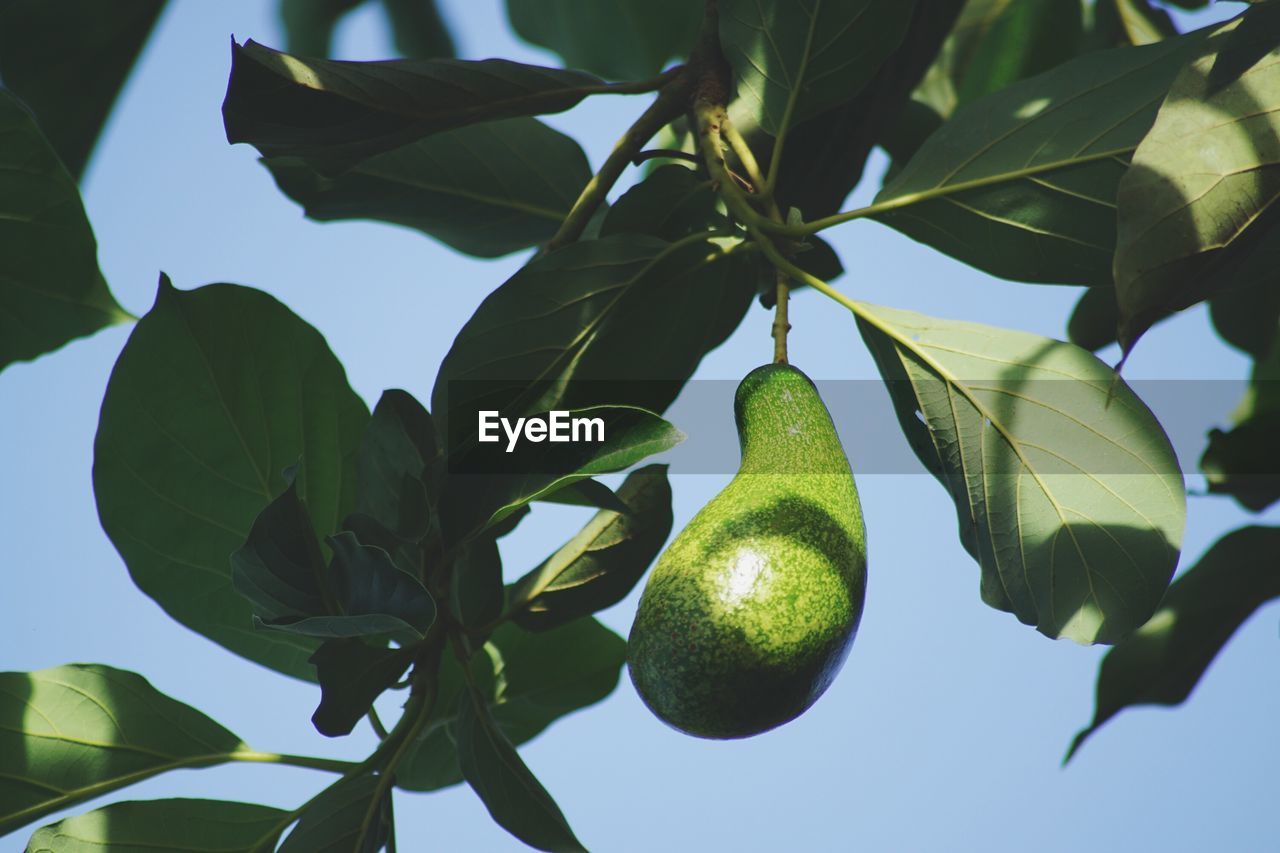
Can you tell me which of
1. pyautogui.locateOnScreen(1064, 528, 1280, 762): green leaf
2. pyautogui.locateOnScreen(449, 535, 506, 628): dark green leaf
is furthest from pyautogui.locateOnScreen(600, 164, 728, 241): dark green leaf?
pyautogui.locateOnScreen(1064, 528, 1280, 762): green leaf

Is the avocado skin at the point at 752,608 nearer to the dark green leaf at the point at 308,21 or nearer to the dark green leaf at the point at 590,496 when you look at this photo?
the dark green leaf at the point at 590,496

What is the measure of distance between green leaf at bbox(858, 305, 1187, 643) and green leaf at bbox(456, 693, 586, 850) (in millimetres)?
298

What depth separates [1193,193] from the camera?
479mm

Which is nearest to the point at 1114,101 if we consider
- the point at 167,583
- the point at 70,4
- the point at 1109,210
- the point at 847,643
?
the point at 1109,210

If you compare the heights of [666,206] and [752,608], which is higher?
[666,206]

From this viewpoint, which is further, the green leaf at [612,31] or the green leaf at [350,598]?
the green leaf at [612,31]

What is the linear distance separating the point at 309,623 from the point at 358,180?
1.43ft

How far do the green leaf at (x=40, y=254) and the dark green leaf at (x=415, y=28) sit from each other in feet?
1.58

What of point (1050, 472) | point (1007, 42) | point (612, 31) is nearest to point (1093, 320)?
point (1007, 42)

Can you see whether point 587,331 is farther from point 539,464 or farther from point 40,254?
point 40,254

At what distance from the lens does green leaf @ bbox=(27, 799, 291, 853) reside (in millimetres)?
709

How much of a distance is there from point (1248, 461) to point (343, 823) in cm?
91

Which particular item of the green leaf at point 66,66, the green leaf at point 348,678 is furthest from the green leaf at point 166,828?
the green leaf at point 66,66

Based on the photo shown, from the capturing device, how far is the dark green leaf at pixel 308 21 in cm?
119
